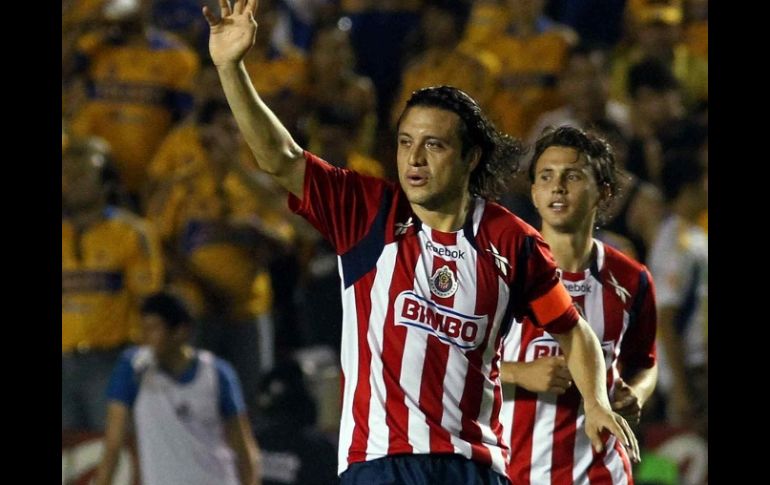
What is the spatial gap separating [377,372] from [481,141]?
76 cm

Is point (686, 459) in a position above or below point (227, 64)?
below

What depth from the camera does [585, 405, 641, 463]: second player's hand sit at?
4141 mm

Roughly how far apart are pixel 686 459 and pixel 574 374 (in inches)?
151

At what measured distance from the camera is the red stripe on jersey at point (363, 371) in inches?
161

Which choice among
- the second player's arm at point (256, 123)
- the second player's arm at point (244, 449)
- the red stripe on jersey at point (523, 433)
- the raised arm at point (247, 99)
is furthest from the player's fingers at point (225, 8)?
the second player's arm at point (244, 449)

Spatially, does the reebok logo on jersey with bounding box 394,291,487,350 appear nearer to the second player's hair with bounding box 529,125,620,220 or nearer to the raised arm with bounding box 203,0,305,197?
the raised arm with bounding box 203,0,305,197

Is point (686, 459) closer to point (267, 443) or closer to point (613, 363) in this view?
point (267, 443)

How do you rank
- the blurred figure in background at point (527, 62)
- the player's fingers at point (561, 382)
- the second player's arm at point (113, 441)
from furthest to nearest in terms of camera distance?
the blurred figure in background at point (527, 62), the second player's arm at point (113, 441), the player's fingers at point (561, 382)

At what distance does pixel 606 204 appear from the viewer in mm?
5066

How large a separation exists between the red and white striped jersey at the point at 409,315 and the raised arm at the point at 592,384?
0.91ft

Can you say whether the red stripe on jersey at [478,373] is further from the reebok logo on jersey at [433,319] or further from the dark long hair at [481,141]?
the dark long hair at [481,141]

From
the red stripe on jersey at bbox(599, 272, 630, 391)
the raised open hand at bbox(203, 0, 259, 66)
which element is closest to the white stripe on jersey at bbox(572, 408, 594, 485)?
the red stripe on jersey at bbox(599, 272, 630, 391)
